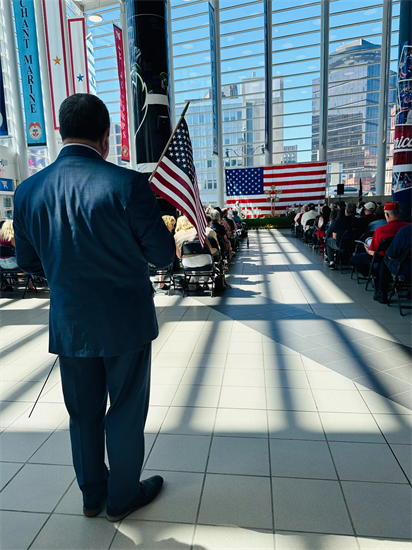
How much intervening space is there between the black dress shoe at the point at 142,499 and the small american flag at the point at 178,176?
1748mm

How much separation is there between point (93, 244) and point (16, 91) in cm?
1729

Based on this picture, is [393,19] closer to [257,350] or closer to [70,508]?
[257,350]

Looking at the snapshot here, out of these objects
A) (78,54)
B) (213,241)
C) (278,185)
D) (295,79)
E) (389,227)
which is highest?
(295,79)

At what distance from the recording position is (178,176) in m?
2.82

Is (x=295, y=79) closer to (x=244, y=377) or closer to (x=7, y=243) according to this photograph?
Answer: (x=7, y=243)

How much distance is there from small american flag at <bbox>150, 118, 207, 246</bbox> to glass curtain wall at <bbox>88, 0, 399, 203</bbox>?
16978 mm

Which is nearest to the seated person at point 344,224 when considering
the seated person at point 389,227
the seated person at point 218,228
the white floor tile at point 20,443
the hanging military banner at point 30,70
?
the seated person at point 389,227

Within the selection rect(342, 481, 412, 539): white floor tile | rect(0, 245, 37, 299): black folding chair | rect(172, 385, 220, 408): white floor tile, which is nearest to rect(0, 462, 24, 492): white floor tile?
rect(172, 385, 220, 408): white floor tile

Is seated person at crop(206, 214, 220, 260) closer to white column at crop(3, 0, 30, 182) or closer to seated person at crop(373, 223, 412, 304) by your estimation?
seated person at crop(373, 223, 412, 304)

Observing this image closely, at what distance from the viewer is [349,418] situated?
2537 mm

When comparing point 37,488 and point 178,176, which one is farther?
point 178,176

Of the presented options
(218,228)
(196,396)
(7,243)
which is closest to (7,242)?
(7,243)

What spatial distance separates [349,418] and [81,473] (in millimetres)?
1697

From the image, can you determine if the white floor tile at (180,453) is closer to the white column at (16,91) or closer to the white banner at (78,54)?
the white banner at (78,54)
